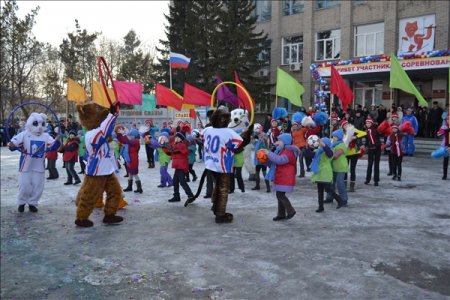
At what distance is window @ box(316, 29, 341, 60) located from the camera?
Answer: 26869 millimetres

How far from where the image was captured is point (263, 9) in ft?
101

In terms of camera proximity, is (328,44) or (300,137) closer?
(300,137)

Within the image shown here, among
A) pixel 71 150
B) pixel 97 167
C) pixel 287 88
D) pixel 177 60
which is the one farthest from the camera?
pixel 177 60

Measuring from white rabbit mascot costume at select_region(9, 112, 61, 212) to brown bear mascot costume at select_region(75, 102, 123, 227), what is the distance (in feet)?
4.68

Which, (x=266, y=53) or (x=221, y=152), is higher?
(x=266, y=53)

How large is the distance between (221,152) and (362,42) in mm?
21580

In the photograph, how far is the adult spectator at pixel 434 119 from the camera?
18.9m

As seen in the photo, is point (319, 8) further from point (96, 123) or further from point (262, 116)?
point (96, 123)

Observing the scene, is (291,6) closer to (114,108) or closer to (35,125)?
(35,125)

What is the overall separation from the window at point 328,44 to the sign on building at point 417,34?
4.08m

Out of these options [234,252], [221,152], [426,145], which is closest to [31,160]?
[221,152]

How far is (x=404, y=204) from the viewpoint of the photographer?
8.17m

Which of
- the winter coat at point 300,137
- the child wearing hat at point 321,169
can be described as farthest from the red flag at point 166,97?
the child wearing hat at point 321,169

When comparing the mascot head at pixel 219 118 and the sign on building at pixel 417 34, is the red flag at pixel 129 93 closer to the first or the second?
the mascot head at pixel 219 118
